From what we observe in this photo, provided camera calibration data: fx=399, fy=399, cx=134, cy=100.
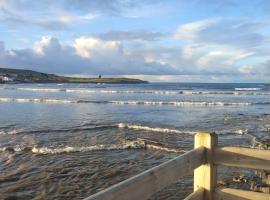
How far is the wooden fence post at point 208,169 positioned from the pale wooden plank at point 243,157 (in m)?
0.08

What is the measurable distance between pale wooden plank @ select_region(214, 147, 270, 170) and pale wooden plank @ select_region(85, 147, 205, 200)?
0.22 meters

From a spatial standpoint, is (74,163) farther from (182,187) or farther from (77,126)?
(77,126)

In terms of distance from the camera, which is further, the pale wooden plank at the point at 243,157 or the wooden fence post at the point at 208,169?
the wooden fence post at the point at 208,169

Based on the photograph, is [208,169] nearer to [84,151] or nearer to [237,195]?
[237,195]

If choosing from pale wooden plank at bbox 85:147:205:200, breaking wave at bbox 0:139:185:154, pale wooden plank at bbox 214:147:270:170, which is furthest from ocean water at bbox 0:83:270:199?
pale wooden plank at bbox 85:147:205:200

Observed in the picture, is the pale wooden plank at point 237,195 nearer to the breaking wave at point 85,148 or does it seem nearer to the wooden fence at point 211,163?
the wooden fence at point 211,163

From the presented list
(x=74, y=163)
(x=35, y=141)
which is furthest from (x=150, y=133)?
(x=74, y=163)

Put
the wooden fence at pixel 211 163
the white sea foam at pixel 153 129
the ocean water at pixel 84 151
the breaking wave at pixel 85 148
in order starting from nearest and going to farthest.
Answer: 1. the wooden fence at pixel 211 163
2. the ocean water at pixel 84 151
3. the breaking wave at pixel 85 148
4. the white sea foam at pixel 153 129

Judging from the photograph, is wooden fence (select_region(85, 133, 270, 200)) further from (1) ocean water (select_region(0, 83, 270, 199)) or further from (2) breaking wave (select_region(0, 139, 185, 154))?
(2) breaking wave (select_region(0, 139, 185, 154))

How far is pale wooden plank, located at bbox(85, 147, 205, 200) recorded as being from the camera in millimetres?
2871

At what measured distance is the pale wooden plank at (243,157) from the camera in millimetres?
4402

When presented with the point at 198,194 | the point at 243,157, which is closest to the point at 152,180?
the point at 198,194

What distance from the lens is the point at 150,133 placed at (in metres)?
20.6

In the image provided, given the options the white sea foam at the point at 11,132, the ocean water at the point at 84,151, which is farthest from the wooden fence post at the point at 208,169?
the white sea foam at the point at 11,132
